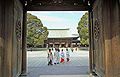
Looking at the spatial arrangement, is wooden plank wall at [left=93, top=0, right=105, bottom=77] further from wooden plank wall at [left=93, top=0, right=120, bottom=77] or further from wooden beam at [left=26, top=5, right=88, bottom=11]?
wooden beam at [left=26, top=5, right=88, bottom=11]

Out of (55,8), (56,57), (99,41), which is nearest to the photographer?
(99,41)

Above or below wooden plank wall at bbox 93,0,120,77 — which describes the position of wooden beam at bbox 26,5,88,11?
above

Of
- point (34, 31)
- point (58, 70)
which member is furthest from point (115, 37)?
point (34, 31)

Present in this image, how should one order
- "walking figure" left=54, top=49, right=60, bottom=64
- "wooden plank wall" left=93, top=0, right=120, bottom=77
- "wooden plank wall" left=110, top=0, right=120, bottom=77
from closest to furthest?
"wooden plank wall" left=110, top=0, right=120, bottom=77 < "wooden plank wall" left=93, top=0, right=120, bottom=77 < "walking figure" left=54, top=49, right=60, bottom=64

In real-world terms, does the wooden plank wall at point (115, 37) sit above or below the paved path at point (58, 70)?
above

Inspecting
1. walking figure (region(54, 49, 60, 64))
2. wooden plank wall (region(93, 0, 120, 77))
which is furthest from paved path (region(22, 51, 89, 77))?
wooden plank wall (region(93, 0, 120, 77))

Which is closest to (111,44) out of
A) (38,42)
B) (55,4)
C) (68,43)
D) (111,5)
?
(111,5)

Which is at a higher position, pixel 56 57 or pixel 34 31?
pixel 34 31

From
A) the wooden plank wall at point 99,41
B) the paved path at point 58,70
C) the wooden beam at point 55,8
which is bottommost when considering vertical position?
the paved path at point 58,70

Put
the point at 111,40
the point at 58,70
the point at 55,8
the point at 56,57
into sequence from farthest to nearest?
1. the point at 56,57
2. the point at 58,70
3. the point at 55,8
4. the point at 111,40

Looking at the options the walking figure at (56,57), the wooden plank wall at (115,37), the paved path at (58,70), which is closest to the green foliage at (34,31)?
the walking figure at (56,57)

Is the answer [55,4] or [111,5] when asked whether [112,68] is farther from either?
[55,4]

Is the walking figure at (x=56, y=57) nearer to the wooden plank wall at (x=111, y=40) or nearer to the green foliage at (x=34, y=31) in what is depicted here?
the wooden plank wall at (x=111, y=40)

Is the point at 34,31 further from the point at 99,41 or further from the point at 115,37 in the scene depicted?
the point at 115,37
